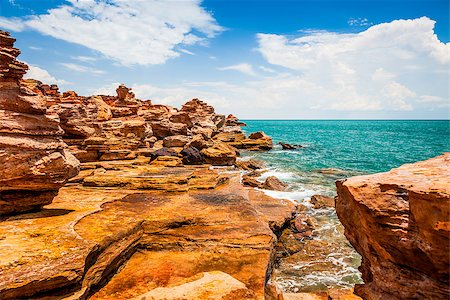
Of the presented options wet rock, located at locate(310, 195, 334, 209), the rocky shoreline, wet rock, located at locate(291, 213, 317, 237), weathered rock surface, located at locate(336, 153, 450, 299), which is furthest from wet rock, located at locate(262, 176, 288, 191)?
weathered rock surface, located at locate(336, 153, 450, 299)

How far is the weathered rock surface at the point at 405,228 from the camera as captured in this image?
4895 mm

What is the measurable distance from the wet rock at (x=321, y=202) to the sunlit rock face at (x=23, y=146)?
750 inches

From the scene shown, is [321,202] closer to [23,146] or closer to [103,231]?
[103,231]

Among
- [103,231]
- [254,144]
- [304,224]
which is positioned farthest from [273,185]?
[254,144]

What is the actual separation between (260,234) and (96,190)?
30.4 feet

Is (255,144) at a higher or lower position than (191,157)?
lower

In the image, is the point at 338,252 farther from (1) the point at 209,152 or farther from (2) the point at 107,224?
(1) the point at 209,152

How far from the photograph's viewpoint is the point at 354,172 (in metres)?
38.6

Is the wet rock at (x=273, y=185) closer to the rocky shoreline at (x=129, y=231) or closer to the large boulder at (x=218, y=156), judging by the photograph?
the large boulder at (x=218, y=156)

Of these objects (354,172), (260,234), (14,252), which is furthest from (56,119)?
(354,172)

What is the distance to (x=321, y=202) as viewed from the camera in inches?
899

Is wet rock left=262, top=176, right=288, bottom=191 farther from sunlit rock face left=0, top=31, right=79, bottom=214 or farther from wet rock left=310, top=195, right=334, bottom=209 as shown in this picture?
sunlit rock face left=0, top=31, right=79, bottom=214

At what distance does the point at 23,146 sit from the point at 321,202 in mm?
21103

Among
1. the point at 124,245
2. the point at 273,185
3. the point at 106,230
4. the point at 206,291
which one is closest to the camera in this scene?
the point at 206,291
